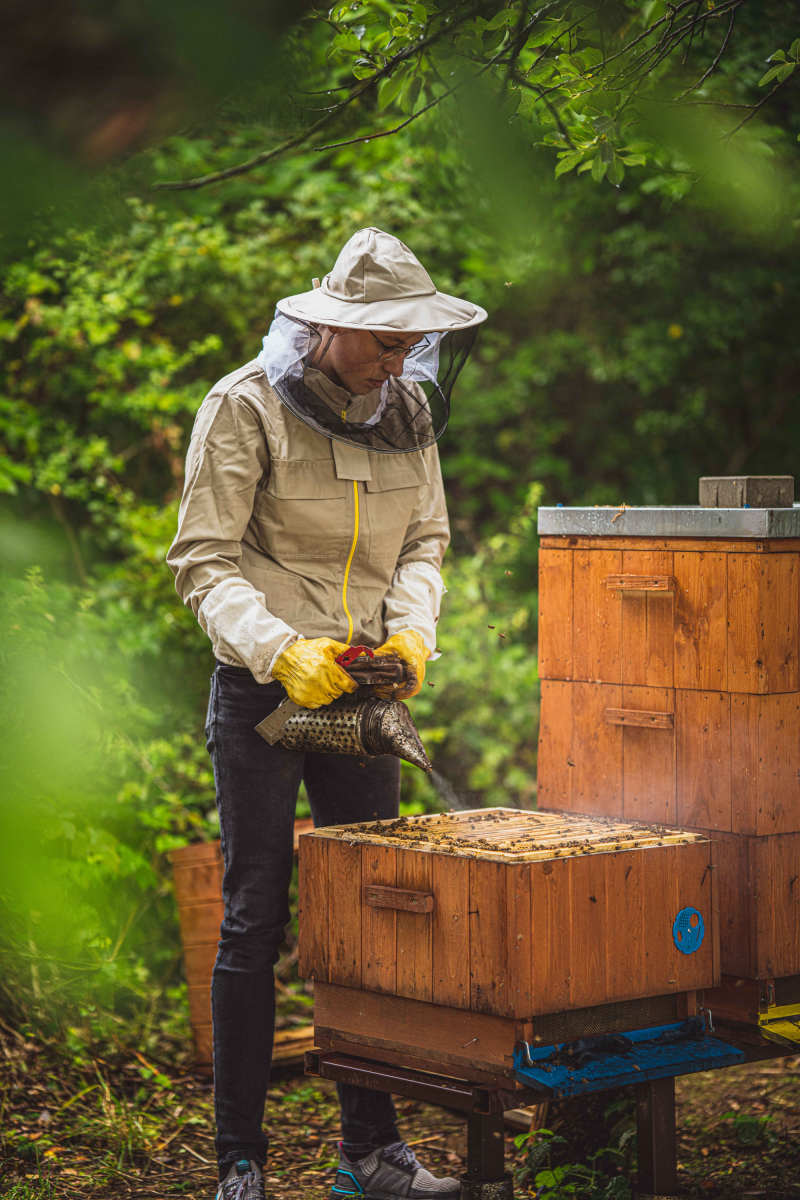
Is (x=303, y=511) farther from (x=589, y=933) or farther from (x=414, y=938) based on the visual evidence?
(x=589, y=933)

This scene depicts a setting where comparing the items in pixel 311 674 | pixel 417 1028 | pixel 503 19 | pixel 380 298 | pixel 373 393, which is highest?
pixel 503 19

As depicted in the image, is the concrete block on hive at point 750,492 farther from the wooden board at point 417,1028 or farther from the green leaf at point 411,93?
the wooden board at point 417,1028

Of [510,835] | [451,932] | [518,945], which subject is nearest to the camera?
[518,945]

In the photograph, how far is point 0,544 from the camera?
47.3 inches

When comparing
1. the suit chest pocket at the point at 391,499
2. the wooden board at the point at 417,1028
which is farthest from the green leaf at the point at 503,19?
the wooden board at the point at 417,1028

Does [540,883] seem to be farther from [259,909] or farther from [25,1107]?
[25,1107]

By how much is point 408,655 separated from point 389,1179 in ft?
3.87

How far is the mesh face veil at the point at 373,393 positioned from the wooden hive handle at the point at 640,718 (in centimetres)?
78

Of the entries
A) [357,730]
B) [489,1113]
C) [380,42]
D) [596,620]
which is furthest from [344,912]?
[380,42]

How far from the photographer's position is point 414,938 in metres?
2.20

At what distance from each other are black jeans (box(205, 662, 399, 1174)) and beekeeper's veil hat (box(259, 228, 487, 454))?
2.01ft

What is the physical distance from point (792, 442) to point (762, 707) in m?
4.86

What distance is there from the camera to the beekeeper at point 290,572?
2.36 meters

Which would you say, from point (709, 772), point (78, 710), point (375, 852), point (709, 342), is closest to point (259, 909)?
point (375, 852)
